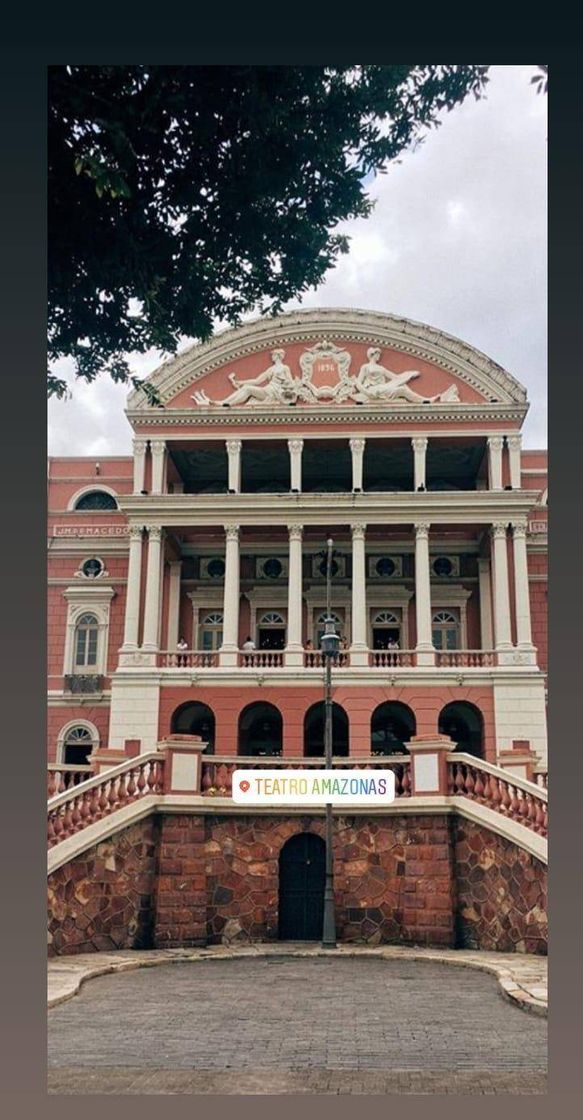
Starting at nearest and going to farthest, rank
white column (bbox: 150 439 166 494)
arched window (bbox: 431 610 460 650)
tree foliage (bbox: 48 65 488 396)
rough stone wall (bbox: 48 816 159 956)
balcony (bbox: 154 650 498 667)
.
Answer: tree foliage (bbox: 48 65 488 396), white column (bbox: 150 439 166 494), rough stone wall (bbox: 48 816 159 956), balcony (bbox: 154 650 498 667), arched window (bbox: 431 610 460 650)

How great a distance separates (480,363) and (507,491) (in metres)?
2.89

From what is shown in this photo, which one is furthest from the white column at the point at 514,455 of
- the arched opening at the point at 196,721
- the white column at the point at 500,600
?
the arched opening at the point at 196,721

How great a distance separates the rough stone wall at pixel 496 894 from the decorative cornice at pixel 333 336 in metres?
4.38

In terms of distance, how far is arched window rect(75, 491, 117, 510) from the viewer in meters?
10.2

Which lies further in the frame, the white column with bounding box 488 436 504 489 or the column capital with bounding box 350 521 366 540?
the column capital with bounding box 350 521 366 540

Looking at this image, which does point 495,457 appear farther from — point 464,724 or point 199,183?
point 199,183

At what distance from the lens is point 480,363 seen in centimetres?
960

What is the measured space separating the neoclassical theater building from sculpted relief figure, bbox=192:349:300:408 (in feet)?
0.09

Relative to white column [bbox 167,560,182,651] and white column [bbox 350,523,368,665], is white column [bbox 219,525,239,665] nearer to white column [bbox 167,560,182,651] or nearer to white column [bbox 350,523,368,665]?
white column [bbox 167,560,182,651]

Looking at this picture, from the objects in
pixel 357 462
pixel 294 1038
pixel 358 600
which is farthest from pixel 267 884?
pixel 357 462

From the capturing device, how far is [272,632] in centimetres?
1395

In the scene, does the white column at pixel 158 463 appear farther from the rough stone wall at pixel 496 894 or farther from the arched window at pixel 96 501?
the rough stone wall at pixel 496 894

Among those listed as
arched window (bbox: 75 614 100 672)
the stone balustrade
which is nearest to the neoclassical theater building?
arched window (bbox: 75 614 100 672)

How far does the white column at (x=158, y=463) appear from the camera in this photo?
10168 mm
